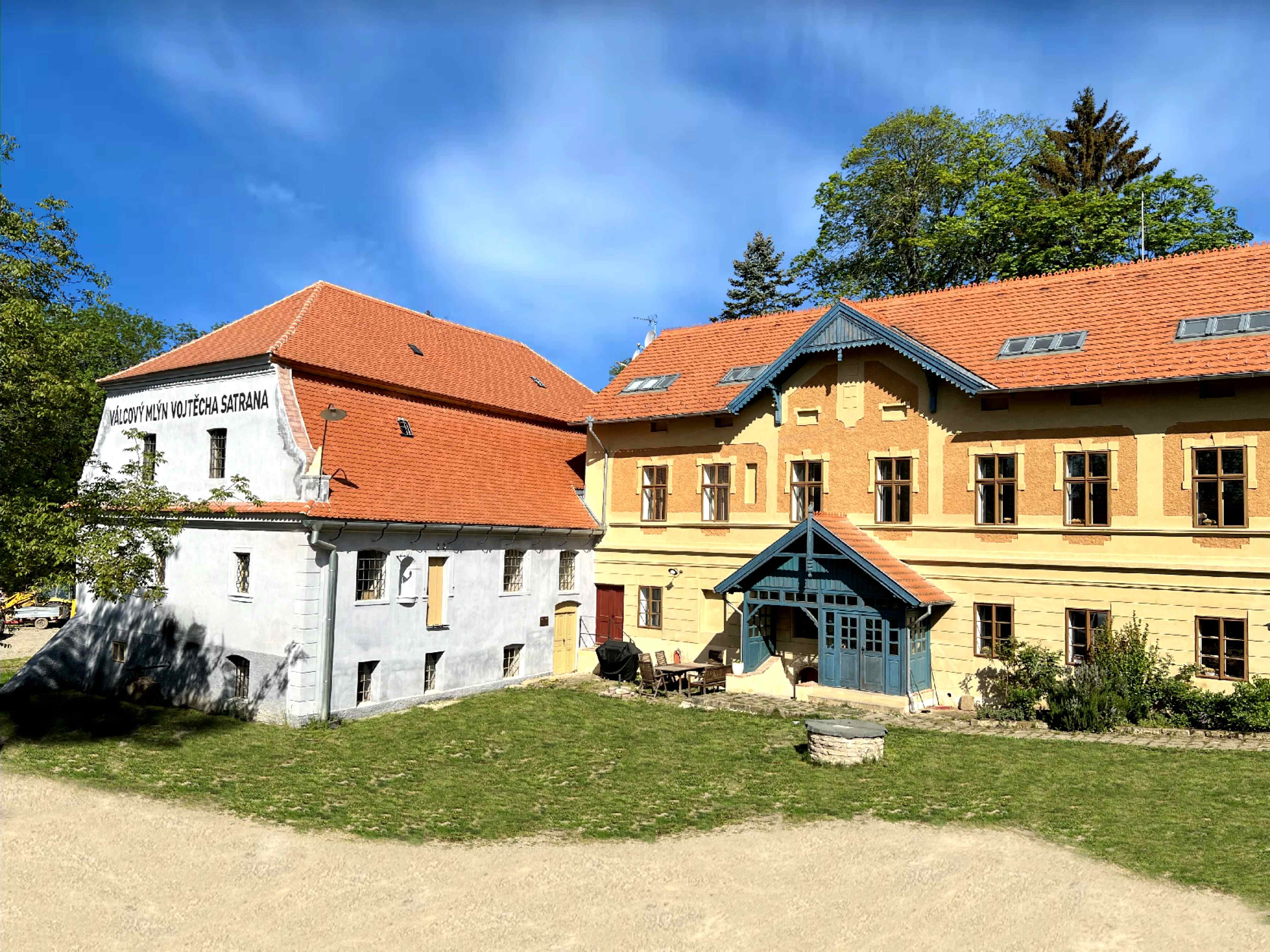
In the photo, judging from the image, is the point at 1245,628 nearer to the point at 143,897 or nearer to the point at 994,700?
the point at 994,700

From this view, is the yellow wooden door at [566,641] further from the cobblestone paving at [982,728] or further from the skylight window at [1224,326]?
the skylight window at [1224,326]

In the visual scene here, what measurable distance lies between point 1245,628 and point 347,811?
1821 centimetres

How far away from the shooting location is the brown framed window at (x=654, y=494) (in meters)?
28.4

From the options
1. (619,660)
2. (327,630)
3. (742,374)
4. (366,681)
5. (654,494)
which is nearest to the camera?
(327,630)

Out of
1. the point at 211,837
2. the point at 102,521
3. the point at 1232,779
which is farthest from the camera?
the point at 102,521

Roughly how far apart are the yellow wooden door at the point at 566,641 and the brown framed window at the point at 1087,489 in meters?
14.2

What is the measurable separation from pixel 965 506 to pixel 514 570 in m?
12.3

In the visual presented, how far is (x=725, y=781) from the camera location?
15820 millimetres

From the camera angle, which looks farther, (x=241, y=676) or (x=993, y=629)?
(x=993, y=629)

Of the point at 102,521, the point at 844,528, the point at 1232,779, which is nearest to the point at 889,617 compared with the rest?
the point at 844,528

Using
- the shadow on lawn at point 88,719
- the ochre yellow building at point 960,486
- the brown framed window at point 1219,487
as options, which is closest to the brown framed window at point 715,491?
the ochre yellow building at point 960,486

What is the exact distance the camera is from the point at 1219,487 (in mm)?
19875

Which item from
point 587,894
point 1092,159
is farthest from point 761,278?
point 587,894

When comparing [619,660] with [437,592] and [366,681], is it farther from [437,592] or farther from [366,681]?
[366,681]
